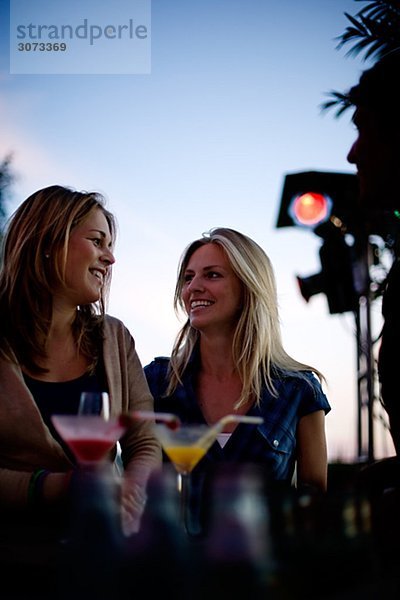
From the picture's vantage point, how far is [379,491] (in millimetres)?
1698

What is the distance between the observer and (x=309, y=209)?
5.20 m

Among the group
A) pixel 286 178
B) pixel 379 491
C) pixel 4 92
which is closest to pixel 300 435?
pixel 379 491

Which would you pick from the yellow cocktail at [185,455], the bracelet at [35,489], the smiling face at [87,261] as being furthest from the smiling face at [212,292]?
the yellow cocktail at [185,455]

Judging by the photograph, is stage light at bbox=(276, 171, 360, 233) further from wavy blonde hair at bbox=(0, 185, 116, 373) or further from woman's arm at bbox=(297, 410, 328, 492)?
wavy blonde hair at bbox=(0, 185, 116, 373)

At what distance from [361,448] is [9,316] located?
428cm

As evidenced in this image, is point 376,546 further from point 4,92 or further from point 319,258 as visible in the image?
point 319,258

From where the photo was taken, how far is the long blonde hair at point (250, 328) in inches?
114

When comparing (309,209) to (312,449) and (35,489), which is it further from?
(35,489)

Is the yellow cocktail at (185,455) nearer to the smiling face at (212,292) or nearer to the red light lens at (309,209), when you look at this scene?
the smiling face at (212,292)

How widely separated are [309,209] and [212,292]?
254 centimetres

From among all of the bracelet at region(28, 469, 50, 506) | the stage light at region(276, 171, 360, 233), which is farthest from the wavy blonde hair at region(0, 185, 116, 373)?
the stage light at region(276, 171, 360, 233)

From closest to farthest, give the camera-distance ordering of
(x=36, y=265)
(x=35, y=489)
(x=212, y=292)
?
(x=35, y=489), (x=36, y=265), (x=212, y=292)

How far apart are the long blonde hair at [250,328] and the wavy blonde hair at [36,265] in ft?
2.47

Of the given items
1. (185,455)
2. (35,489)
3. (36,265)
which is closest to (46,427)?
(35,489)
